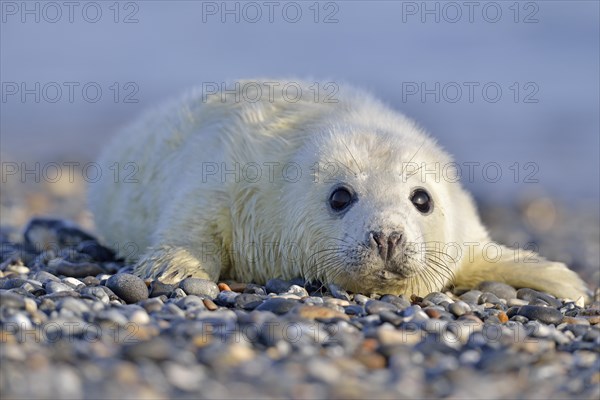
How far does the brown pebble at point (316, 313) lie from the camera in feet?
14.0

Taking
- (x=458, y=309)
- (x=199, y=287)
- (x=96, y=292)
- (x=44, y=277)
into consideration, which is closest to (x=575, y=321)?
(x=458, y=309)

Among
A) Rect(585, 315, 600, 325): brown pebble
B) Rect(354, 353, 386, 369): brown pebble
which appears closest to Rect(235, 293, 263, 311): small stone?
Rect(354, 353, 386, 369): brown pebble

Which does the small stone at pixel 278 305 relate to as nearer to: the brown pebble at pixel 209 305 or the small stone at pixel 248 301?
the small stone at pixel 248 301

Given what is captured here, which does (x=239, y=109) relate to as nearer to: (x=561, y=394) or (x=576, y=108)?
(x=561, y=394)

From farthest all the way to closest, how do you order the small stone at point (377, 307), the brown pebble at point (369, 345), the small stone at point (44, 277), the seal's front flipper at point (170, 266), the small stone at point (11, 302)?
the seal's front flipper at point (170, 266) → the small stone at point (44, 277) → the small stone at point (377, 307) → the small stone at point (11, 302) → the brown pebble at point (369, 345)

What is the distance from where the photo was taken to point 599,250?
10.4 m

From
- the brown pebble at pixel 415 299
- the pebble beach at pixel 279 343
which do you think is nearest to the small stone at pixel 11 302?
the pebble beach at pixel 279 343

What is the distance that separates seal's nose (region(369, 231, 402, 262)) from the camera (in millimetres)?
5102

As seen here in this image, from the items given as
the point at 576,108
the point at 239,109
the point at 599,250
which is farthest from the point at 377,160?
the point at 576,108

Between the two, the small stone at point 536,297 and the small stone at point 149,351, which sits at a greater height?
the small stone at point 149,351

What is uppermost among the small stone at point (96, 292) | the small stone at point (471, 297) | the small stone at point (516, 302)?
the small stone at point (96, 292)

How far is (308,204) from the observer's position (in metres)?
5.72

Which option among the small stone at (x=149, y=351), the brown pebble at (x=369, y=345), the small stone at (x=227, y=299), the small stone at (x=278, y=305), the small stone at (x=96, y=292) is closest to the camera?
the small stone at (x=149, y=351)

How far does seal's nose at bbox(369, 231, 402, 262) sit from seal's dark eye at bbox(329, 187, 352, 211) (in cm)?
45
